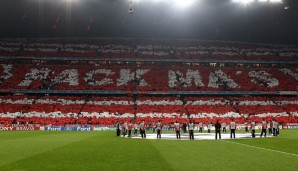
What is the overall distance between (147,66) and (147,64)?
760 mm

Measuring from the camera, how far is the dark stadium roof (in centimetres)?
5978

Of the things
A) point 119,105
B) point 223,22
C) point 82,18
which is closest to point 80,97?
point 119,105

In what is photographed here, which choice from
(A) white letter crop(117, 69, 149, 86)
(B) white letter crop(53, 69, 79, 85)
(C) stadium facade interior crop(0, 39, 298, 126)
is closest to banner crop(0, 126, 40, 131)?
(C) stadium facade interior crop(0, 39, 298, 126)

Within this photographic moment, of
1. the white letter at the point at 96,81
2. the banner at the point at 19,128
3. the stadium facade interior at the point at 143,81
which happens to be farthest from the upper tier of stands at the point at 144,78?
the banner at the point at 19,128

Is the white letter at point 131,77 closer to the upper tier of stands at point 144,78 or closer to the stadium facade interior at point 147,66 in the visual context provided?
the upper tier of stands at point 144,78

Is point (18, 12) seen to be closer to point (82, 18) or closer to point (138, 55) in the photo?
point (82, 18)

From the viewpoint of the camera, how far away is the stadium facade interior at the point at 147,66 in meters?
60.8

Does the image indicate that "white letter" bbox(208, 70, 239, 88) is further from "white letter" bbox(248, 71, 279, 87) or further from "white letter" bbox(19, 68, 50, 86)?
"white letter" bbox(19, 68, 50, 86)

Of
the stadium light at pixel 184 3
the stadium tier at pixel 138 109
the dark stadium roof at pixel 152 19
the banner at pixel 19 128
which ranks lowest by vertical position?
the banner at pixel 19 128

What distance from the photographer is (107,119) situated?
57406 mm

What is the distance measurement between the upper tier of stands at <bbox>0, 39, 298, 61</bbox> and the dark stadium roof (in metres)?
2.68

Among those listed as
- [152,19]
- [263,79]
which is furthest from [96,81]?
[263,79]

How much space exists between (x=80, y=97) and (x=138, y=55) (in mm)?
18611

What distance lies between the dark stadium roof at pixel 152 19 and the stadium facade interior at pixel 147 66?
0.22 m
